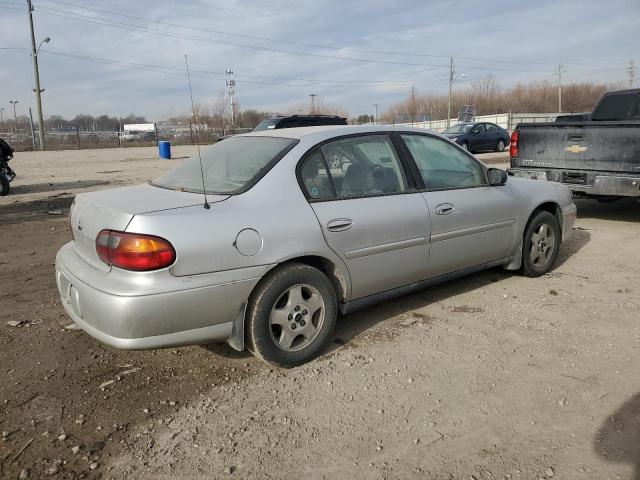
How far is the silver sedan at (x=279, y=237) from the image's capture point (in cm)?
289

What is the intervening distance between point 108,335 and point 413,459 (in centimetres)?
174

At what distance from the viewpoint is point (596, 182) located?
6.91 m

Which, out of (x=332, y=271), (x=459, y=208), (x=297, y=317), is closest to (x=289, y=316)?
(x=297, y=317)

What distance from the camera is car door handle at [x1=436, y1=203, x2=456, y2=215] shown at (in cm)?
407

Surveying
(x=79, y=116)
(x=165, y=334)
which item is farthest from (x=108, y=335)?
(x=79, y=116)

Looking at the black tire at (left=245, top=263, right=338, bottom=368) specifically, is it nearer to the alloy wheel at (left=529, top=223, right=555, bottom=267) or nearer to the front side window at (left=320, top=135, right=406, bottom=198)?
the front side window at (left=320, top=135, right=406, bottom=198)

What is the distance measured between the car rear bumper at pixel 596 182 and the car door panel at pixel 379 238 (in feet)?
13.4

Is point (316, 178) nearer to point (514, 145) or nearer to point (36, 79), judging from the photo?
point (514, 145)

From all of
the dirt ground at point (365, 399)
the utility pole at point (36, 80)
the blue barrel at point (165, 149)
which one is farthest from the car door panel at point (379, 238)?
the utility pole at point (36, 80)

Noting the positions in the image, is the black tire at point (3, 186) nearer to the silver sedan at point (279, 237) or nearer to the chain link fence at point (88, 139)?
the silver sedan at point (279, 237)

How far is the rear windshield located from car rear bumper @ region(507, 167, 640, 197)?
246 cm

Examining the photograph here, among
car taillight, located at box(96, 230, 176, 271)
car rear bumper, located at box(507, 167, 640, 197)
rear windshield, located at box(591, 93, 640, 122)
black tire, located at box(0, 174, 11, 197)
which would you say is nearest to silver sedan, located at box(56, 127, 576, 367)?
car taillight, located at box(96, 230, 176, 271)

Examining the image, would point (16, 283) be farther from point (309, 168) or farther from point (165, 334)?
point (309, 168)

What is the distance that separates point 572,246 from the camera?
6355 mm
